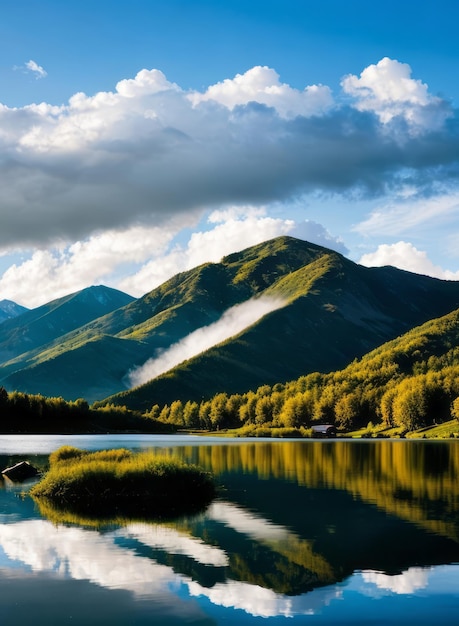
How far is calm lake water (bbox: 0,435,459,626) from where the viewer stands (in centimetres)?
2925

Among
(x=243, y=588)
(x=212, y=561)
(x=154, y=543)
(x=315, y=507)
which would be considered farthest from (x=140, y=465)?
(x=243, y=588)

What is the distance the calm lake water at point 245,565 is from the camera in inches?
1152

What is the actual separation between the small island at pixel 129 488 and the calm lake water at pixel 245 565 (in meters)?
2.27

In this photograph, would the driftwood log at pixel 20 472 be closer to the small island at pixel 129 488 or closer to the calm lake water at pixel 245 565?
the small island at pixel 129 488

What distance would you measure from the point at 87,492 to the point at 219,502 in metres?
11.0

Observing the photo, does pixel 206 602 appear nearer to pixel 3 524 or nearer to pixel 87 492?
pixel 3 524

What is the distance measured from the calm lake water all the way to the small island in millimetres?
2266

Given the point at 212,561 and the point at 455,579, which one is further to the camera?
the point at 212,561

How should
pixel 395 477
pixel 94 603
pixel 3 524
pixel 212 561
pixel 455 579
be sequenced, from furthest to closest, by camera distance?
pixel 395 477, pixel 3 524, pixel 212 561, pixel 455 579, pixel 94 603

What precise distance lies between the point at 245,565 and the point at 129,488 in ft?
82.0

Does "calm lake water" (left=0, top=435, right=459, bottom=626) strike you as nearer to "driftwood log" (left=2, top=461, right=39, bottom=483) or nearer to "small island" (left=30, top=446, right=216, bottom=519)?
"small island" (left=30, top=446, right=216, bottom=519)

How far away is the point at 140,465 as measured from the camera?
6328 cm

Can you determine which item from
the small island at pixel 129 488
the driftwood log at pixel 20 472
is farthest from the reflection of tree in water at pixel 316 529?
the driftwood log at pixel 20 472

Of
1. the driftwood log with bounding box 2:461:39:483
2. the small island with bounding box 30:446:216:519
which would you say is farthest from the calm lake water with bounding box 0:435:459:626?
the driftwood log with bounding box 2:461:39:483
